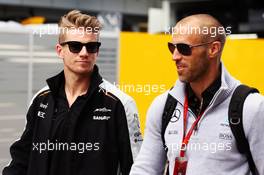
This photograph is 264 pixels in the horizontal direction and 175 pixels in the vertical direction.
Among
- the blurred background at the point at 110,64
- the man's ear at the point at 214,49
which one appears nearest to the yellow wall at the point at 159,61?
the blurred background at the point at 110,64

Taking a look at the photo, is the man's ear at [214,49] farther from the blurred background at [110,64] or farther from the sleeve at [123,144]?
the blurred background at [110,64]

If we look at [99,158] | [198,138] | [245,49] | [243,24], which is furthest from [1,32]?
[243,24]

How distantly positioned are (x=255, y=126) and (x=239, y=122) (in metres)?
0.08

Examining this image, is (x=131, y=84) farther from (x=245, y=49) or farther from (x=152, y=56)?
(x=245, y=49)

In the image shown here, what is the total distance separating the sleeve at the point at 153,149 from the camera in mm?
2910

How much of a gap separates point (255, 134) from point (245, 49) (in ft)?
17.2

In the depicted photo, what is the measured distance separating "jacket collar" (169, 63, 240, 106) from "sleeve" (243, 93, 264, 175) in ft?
0.50

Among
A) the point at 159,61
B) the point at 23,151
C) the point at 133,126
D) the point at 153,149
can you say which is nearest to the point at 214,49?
the point at 153,149

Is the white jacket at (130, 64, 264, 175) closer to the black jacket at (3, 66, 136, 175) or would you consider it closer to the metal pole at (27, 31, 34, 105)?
the black jacket at (3, 66, 136, 175)

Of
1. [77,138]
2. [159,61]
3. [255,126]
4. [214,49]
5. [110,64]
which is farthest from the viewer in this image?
[159,61]

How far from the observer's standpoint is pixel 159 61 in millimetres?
7664

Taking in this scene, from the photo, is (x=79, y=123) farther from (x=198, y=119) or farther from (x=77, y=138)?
(x=198, y=119)

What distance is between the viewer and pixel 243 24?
15039 mm

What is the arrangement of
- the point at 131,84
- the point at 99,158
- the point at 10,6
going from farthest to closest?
the point at 10,6, the point at 131,84, the point at 99,158
